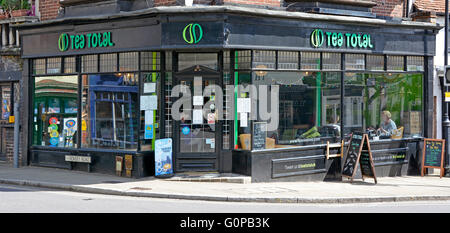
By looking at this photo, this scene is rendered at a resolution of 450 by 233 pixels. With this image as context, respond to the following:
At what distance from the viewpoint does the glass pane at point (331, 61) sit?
16.6 metres

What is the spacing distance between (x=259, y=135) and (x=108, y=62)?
4466 mm

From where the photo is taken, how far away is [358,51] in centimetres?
1714

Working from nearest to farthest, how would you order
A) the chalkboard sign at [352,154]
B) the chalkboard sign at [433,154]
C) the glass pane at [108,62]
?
the chalkboard sign at [352,154] → the glass pane at [108,62] → the chalkboard sign at [433,154]

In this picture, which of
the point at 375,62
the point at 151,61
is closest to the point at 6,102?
the point at 151,61

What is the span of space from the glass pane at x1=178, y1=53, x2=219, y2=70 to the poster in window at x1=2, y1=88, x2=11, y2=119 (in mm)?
6643

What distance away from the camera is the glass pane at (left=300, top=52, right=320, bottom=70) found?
16.2 metres

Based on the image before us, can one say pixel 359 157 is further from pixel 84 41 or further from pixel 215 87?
pixel 84 41

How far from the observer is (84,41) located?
54.5 feet

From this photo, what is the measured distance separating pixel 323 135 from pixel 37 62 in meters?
8.58

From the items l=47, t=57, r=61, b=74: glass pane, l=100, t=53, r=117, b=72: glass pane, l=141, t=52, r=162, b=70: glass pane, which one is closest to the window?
l=47, t=57, r=61, b=74: glass pane

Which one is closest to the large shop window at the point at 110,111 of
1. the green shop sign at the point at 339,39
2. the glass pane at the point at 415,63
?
the green shop sign at the point at 339,39

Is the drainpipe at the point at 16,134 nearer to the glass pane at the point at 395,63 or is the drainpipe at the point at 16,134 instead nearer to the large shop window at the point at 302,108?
the large shop window at the point at 302,108

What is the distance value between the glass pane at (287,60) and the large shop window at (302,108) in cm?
18

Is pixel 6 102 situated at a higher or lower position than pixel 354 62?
lower
